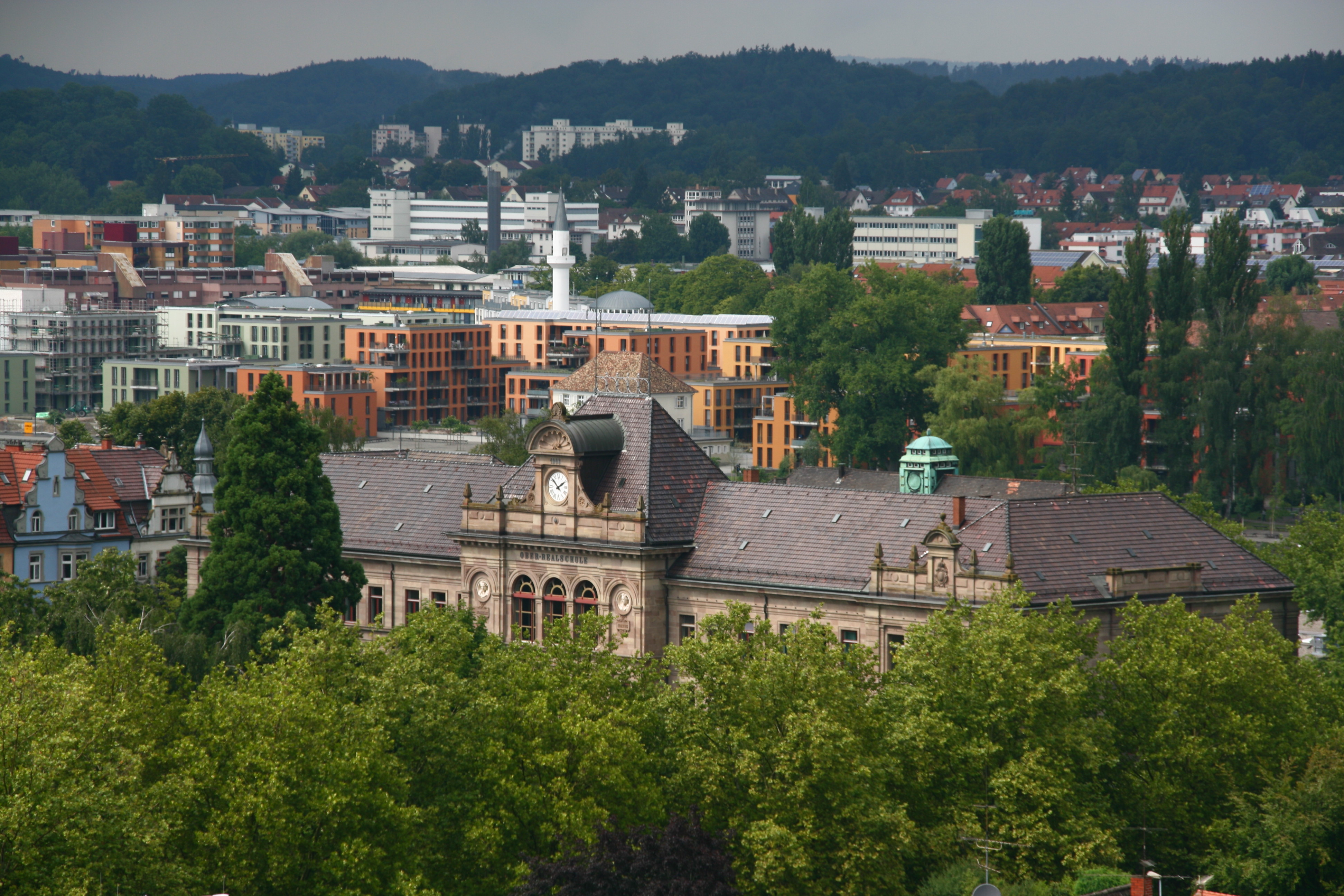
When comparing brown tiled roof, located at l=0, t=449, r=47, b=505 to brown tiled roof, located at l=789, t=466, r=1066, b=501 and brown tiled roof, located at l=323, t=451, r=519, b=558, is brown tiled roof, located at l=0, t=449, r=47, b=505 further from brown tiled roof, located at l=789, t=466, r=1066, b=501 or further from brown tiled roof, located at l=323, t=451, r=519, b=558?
brown tiled roof, located at l=789, t=466, r=1066, b=501

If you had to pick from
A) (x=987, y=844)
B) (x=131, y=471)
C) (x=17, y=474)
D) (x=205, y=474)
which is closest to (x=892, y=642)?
(x=987, y=844)

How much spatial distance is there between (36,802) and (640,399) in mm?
42456

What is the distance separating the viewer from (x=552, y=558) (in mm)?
93625

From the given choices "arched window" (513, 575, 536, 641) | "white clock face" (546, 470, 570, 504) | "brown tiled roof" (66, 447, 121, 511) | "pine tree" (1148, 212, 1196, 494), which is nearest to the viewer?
"white clock face" (546, 470, 570, 504)

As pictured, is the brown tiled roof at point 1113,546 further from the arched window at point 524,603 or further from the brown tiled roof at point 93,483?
the brown tiled roof at point 93,483

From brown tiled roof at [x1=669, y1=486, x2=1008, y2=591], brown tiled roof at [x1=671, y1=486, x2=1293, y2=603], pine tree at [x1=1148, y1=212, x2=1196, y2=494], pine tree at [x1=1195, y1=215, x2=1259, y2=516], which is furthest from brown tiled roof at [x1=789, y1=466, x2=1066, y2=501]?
pine tree at [x1=1148, y1=212, x2=1196, y2=494]

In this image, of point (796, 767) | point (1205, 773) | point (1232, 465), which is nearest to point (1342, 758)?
point (1205, 773)

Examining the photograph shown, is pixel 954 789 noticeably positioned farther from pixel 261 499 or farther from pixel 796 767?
pixel 261 499

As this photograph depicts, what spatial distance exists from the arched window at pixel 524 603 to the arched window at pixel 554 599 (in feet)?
1.66

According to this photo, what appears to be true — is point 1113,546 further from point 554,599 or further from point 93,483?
point 93,483

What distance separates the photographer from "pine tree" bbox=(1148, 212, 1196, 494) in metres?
166

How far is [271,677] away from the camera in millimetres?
68062

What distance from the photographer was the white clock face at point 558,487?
9312 centimetres

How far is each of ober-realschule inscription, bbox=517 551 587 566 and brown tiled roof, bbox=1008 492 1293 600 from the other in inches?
696
